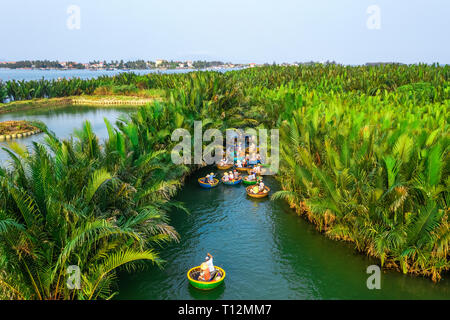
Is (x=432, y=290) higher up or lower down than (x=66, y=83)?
lower down

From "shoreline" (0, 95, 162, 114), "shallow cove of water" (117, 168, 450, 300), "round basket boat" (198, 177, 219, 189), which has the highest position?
"shoreline" (0, 95, 162, 114)

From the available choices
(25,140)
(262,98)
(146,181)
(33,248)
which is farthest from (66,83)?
(33,248)

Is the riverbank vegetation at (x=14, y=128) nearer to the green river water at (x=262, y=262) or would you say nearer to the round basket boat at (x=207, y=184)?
the round basket boat at (x=207, y=184)

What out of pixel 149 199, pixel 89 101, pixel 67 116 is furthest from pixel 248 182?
pixel 89 101

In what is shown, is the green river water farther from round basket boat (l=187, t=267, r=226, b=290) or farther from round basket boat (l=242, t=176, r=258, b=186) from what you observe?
round basket boat (l=242, t=176, r=258, b=186)

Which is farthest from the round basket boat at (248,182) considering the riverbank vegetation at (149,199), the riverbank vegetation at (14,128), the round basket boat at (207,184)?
the riverbank vegetation at (14,128)

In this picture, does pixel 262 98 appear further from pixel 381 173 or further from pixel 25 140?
pixel 25 140

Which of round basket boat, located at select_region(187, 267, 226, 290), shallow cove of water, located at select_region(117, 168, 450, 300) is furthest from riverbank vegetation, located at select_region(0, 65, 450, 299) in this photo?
round basket boat, located at select_region(187, 267, 226, 290)
